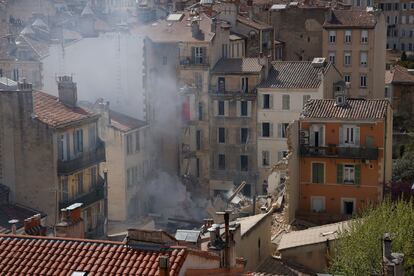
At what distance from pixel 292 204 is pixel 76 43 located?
2518 cm

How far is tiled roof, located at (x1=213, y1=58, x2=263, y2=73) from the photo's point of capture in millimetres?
61938

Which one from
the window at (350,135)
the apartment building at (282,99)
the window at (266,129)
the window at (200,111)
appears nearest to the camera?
the window at (350,135)

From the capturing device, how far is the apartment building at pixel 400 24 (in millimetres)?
124500

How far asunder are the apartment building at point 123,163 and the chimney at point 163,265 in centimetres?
3456

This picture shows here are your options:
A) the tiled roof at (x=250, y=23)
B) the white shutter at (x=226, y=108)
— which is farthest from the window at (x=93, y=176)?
the tiled roof at (x=250, y=23)

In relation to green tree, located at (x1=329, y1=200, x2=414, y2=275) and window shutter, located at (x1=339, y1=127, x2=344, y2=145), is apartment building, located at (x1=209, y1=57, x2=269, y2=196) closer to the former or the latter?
window shutter, located at (x1=339, y1=127, x2=344, y2=145)

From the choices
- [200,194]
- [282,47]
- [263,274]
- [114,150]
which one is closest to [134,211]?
[114,150]

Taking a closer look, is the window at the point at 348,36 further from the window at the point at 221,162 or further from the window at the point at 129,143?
the window at the point at 129,143

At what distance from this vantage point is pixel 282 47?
83.8 meters

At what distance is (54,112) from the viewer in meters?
43.2

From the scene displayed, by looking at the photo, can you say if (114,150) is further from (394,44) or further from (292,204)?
(394,44)

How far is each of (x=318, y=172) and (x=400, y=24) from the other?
81.7m

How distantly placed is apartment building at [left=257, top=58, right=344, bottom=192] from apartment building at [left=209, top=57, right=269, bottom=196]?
1.69 ft

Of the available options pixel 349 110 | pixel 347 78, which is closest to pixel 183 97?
pixel 349 110
